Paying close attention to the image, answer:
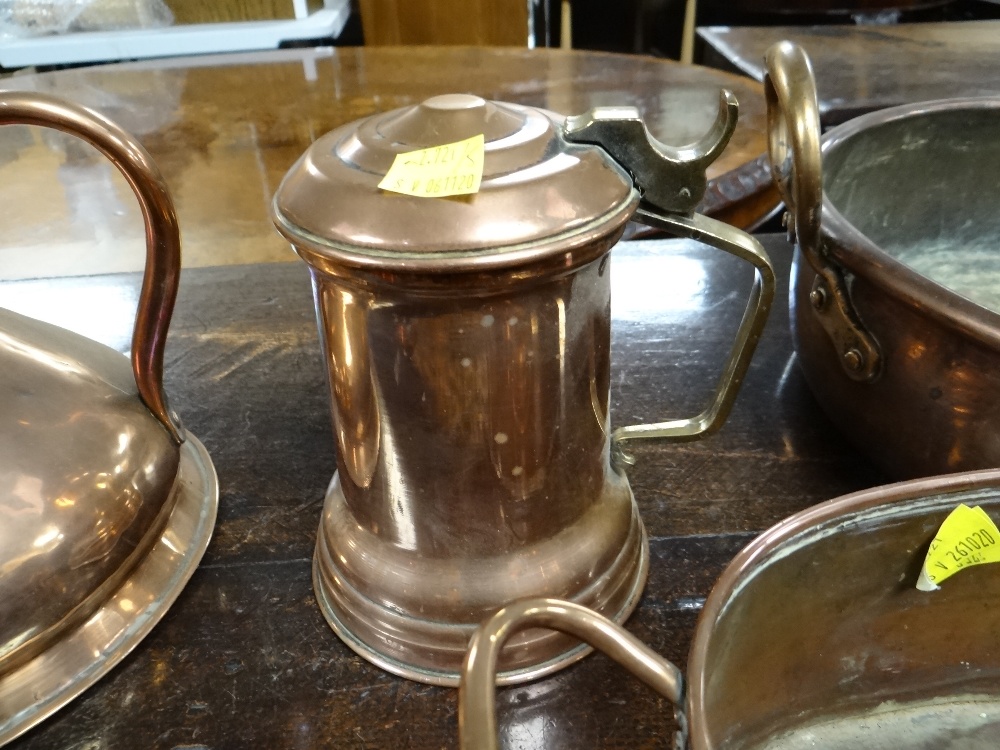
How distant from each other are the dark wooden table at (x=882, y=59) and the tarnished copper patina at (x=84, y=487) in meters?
A: 1.29

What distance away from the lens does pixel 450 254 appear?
0.38 metres

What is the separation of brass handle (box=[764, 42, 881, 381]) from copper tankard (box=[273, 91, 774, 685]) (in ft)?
0.18

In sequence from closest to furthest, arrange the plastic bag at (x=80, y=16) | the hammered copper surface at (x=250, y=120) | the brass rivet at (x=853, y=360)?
the brass rivet at (x=853, y=360) → the hammered copper surface at (x=250, y=120) → the plastic bag at (x=80, y=16)

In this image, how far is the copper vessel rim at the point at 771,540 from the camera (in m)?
0.29

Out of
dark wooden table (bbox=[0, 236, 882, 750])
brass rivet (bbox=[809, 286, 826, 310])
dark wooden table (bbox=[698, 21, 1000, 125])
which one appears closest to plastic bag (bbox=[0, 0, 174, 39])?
dark wooden table (bbox=[698, 21, 1000, 125])

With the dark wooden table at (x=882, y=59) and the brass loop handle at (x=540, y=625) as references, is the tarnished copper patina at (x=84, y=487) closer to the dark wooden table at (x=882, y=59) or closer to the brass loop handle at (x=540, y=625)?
the brass loop handle at (x=540, y=625)

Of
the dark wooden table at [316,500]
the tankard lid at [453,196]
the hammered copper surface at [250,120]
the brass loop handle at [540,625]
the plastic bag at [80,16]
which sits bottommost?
the dark wooden table at [316,500]

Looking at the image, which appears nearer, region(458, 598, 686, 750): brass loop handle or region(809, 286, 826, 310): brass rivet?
region(458, 598, 686, 750): brass loop handle

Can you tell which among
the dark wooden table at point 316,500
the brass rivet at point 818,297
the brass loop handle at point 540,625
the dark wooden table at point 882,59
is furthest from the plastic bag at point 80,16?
the brass loop handle at point 540,625

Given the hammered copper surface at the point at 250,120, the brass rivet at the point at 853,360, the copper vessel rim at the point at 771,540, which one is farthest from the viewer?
the hammered copper surface at the point at 250,120

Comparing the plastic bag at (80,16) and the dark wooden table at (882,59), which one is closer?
the dark wooden table at (882,59)

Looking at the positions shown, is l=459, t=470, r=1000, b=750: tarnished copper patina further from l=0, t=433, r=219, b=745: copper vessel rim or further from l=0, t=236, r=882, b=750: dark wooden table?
l=0, t=433, r=219, b=745: copper vessel rim

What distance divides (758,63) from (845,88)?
0.25 meters

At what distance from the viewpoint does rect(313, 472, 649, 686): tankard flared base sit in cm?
50
